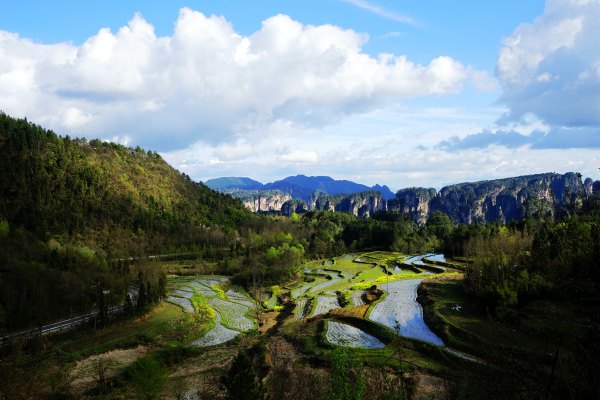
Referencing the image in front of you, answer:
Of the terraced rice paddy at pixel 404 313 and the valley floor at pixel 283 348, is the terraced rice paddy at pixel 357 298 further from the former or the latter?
the terraced rice paddy at pixel 404 313

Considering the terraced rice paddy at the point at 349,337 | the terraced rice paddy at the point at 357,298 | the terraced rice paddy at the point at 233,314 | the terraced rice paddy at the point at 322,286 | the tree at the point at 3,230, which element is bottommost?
the terraced rice paddy at the point at 233,314

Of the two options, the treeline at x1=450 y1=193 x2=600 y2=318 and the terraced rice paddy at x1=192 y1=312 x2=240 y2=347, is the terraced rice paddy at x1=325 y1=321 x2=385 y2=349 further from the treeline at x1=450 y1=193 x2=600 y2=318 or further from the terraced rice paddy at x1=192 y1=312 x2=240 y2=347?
the treeline at x1=450 y1=193 x2=600 y2=318

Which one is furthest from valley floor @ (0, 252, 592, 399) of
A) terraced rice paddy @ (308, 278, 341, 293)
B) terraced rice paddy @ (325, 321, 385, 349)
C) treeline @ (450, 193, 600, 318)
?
treeline @ (450, 193, 600, 318)

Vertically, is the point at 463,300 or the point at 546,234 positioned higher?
the point at 546,234

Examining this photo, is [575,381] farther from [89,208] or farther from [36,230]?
[89,208]

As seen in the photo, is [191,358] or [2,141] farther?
[2,141]

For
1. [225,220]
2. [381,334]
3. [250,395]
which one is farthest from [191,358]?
[225,220]

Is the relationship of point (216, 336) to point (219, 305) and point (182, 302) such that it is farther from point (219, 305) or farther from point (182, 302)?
point (182, 302)

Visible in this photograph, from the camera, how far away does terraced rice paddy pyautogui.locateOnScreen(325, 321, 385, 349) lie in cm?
4109

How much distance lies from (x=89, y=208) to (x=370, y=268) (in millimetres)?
79735

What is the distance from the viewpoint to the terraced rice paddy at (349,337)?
4109 centimetres

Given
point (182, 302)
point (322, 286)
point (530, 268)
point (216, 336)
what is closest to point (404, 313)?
point (530, 268)

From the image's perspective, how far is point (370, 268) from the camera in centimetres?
10012

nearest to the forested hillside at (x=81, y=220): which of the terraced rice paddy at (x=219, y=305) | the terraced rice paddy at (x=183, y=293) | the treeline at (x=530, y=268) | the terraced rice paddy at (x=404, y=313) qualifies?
the terraced rice paddy at (x=183, y=293)
